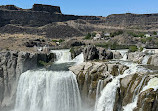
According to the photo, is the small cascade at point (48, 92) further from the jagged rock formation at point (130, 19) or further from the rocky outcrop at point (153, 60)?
Answer: the jagged rock formation at point (130, 19)

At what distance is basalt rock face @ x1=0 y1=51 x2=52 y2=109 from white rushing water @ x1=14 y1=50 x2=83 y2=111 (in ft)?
4.58

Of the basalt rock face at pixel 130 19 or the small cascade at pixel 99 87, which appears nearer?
the small cascade at pixel 99 87

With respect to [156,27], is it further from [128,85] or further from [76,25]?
[128,85]

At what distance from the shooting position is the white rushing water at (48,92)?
28906 millimetres

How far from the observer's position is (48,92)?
97.6 ft

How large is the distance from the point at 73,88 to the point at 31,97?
22.0 ft

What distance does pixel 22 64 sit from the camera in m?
33.2

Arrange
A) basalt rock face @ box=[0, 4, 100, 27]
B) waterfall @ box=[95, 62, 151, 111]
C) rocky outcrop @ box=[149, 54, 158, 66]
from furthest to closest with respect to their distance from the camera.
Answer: basalt rock face @ box=[0, 4, 100, 27], rocky outcrop @ box=[149, 54, 158, 66], waterfall @ box=[95, 62, 151, 111]

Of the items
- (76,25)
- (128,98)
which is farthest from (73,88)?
(76,25)

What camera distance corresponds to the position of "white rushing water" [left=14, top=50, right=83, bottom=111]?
28906 mm

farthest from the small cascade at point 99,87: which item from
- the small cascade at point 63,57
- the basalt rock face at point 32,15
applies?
the basalt rock face at point 32,15

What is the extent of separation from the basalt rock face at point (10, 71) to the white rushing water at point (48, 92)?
1.40 metres

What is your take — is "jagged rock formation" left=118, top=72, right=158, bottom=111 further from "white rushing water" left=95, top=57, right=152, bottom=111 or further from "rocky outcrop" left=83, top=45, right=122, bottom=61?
"rocky outcrop" left=83, top=45, right=122, bottom=61

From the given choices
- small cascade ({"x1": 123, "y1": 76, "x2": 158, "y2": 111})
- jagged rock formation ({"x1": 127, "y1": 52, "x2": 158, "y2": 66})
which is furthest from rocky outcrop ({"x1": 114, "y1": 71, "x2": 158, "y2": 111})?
jagged rock formation ({"x1": 127, "y1": 52, "x2": 158, "y2": 66})
